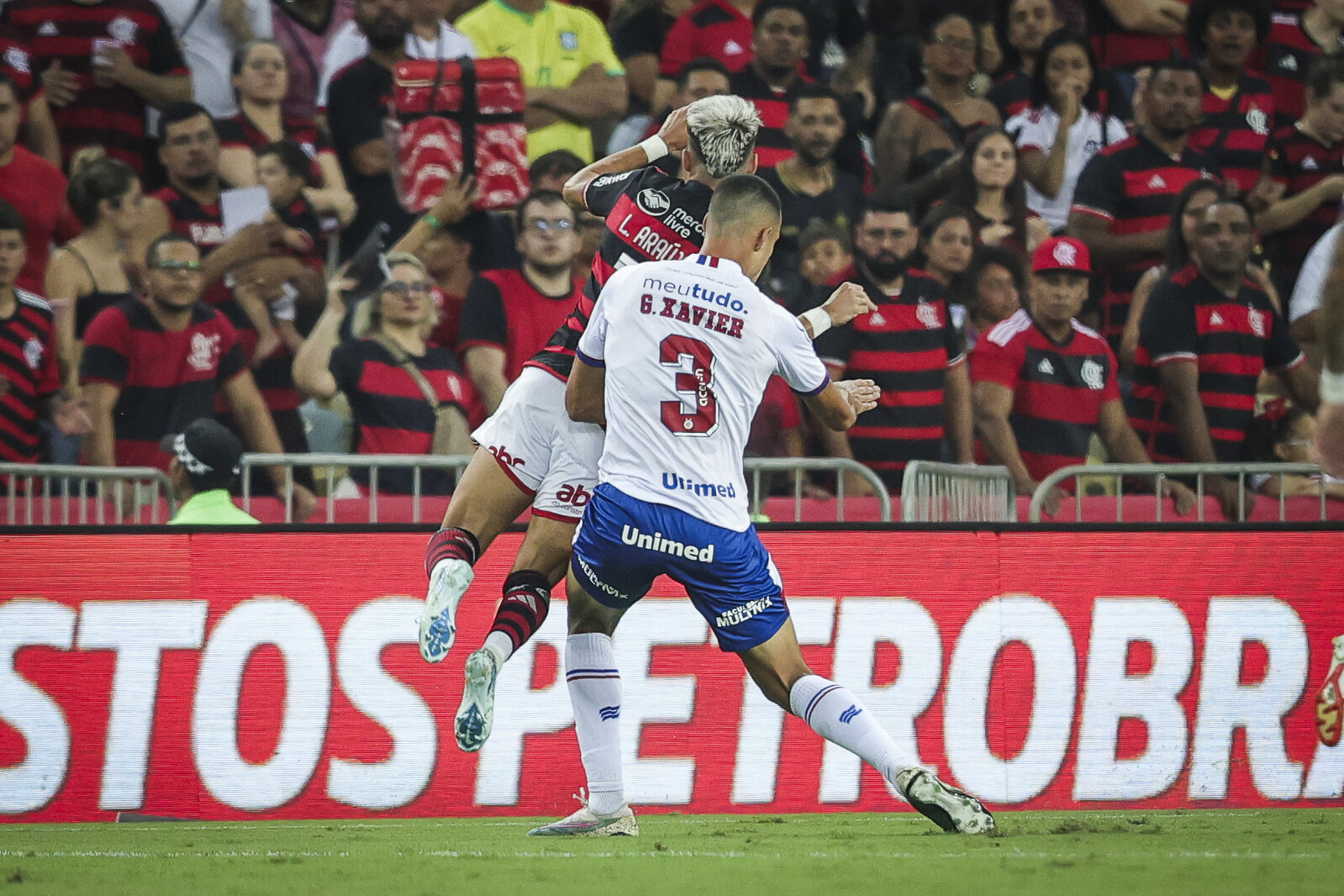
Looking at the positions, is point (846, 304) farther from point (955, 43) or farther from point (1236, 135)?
point (1236, 135)

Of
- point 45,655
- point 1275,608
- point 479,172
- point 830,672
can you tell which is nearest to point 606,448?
point 830,672

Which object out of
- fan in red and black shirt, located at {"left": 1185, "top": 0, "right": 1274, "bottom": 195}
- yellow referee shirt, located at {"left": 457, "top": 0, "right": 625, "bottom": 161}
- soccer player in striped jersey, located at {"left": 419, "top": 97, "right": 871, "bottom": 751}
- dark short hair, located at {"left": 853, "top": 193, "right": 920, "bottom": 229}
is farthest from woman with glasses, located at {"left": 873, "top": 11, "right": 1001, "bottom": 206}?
soccer player in striped jersey, located at {"left": 419, "top": 97, "right": 871, "bottom": 751}

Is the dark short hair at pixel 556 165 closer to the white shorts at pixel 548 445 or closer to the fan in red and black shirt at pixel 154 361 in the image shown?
the fan in red and black shirt at pixel 154 361

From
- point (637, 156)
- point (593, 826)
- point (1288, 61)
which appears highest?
point (1288, 61)

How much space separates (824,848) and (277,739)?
289cm

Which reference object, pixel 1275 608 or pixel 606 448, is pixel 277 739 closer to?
pixel 606 448

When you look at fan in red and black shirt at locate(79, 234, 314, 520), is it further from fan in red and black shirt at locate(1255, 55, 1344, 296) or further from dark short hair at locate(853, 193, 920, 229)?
fan in red and black shirt at locate(1255, 55, 1344, 296)

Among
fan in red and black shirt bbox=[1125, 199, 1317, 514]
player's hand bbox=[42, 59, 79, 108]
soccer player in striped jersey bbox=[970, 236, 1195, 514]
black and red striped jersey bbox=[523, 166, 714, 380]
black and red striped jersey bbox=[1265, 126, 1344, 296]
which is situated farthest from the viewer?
black and red striped jersey bbox=[1265, 126, 1344, 296]

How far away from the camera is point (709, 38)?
1175cm

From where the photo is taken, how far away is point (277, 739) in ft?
25.0

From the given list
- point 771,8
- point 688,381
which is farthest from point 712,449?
point 771,8

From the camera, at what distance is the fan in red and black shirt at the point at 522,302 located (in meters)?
9.94

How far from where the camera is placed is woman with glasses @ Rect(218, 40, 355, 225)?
10.8m

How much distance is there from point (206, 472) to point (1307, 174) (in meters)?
8.19
